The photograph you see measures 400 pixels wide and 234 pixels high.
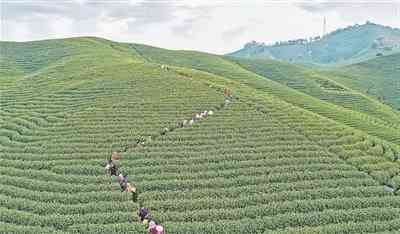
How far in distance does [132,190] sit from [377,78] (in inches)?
3393

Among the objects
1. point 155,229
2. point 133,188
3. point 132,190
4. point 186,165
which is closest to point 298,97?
point 186,165

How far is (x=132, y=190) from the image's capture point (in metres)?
17.3

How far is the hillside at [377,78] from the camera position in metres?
80.3

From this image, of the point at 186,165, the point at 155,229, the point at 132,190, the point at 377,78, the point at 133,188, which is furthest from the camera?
the point at 377,78

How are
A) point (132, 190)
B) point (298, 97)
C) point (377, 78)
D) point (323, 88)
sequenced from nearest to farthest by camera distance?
point (132, 190) < point (298, 97) < point (323, 88) < point (377, 78)

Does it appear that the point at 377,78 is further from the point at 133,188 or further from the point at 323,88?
the point at 133,188

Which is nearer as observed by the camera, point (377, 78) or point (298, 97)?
point (298, 97)

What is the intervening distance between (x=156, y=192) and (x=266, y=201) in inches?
154

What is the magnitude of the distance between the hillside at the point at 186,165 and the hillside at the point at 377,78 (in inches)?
1902

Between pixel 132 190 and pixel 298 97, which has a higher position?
pixel 298 97

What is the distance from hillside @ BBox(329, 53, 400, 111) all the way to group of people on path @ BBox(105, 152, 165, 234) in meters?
61.3

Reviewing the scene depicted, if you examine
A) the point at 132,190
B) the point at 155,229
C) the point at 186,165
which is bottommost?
the point at 155,229

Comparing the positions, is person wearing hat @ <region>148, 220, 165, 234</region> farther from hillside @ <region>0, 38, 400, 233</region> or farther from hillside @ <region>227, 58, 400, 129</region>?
hillside @ <region>227, 58, 400, 129</region>

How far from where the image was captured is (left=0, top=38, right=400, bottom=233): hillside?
1557 centimetres
